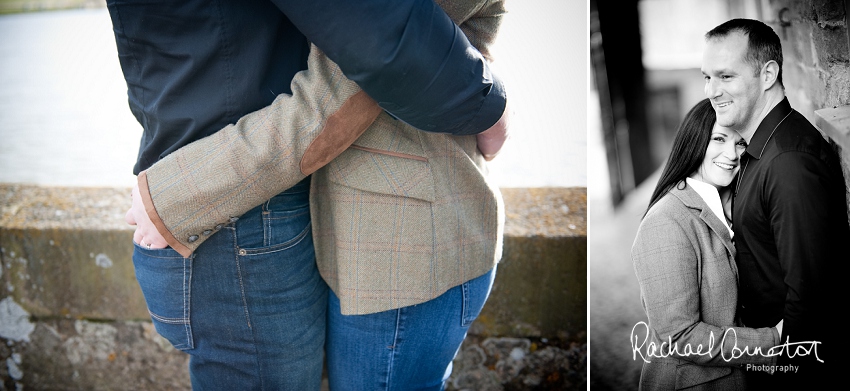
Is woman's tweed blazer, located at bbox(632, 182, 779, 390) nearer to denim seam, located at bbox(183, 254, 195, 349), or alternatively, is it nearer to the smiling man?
the smiling man

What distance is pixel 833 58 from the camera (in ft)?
3.74

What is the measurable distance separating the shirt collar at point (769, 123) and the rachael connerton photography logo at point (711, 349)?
1.24ft

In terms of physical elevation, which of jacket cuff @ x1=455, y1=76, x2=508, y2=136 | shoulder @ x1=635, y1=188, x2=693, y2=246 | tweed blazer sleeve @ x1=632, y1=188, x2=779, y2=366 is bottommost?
tweed blazer sleeve @ x1=632, y1=188, x2=779, y2=366

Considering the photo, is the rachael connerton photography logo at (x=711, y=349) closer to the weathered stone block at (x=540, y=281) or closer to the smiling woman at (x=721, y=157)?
Result: the smiling woman at (x=721, y=157)

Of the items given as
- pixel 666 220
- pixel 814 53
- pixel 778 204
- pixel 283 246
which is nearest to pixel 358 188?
pixel 283 246

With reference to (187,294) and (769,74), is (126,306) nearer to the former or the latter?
(187,294)

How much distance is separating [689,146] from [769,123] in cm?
15

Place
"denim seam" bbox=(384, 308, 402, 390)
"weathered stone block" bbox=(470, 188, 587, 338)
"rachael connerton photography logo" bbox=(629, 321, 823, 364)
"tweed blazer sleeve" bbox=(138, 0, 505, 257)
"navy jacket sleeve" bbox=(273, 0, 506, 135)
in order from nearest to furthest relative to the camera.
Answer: "navy jacket sleeve" bbox=(273, 0, 506, 135), "tweed blazer sleeve" bbox=(138, 0, 505, 257), "denim seam" bbox=(384, 308, 402, 390), "rachael connerton photography logo" bbox=(629, 321, 823, 364), "weathered stone block" bbox=(470, 188, 587, 338)

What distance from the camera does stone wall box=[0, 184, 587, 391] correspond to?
180 centimetres

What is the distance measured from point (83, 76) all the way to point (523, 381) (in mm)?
2206

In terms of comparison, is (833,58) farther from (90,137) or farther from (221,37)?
(90,137)

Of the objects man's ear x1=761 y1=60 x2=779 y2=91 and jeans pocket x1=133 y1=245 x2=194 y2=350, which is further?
man's ear x1=761 y1=60 x2=779 y2=91

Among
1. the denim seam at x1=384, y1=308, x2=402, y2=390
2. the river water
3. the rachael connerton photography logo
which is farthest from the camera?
the river water

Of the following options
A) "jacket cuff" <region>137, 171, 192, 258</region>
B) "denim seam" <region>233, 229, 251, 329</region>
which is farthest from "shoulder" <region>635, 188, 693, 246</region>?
"jacket cuff" <region>137, 171, 192, 258</region>
